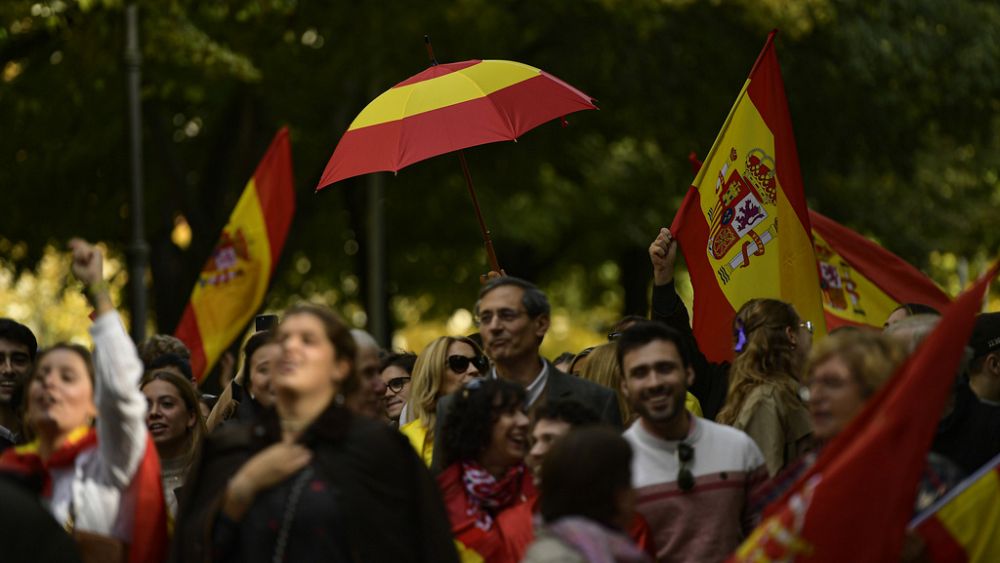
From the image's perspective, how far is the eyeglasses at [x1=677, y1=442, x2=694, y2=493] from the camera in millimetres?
6402

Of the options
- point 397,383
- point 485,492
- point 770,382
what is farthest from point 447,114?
point 485,492

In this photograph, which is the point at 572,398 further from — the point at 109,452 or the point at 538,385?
the point at 109,452

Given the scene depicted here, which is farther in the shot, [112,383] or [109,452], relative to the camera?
[109,452]

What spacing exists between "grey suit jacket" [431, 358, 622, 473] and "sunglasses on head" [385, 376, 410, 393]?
224 centimetres

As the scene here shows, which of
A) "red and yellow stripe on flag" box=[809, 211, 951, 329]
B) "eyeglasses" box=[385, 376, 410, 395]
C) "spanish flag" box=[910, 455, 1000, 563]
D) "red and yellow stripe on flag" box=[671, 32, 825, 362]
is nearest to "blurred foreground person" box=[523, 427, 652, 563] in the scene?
"spanish flag" box=[910, 455, 1000, 563]

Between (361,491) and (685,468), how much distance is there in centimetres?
132

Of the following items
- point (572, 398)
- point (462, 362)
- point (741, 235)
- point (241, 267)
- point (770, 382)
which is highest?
point (241, 267)

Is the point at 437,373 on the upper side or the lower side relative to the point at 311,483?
upper

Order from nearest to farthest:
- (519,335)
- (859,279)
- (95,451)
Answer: (95,451), (519,335), (859,279)

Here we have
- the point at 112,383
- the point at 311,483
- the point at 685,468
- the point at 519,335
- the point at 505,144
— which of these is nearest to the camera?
the point at 311,483

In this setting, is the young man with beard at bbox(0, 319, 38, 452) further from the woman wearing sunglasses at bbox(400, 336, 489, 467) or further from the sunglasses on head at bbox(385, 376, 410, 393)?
the sunglasses on head at bbox(385, 376, 410, 393)

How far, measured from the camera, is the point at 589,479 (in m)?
5.21

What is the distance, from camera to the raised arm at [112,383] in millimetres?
5785

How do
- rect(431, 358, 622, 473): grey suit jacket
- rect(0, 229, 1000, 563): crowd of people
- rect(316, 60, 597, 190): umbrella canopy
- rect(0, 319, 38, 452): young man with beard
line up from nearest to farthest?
rect(0, 229, 1000, 563): crowd of people
rect(431, 358, 622, 473): grey suit jacket
rect(0, 319, 38, 452): young man with beard
rect(316, 60, 597, 190): umbrella canopy
